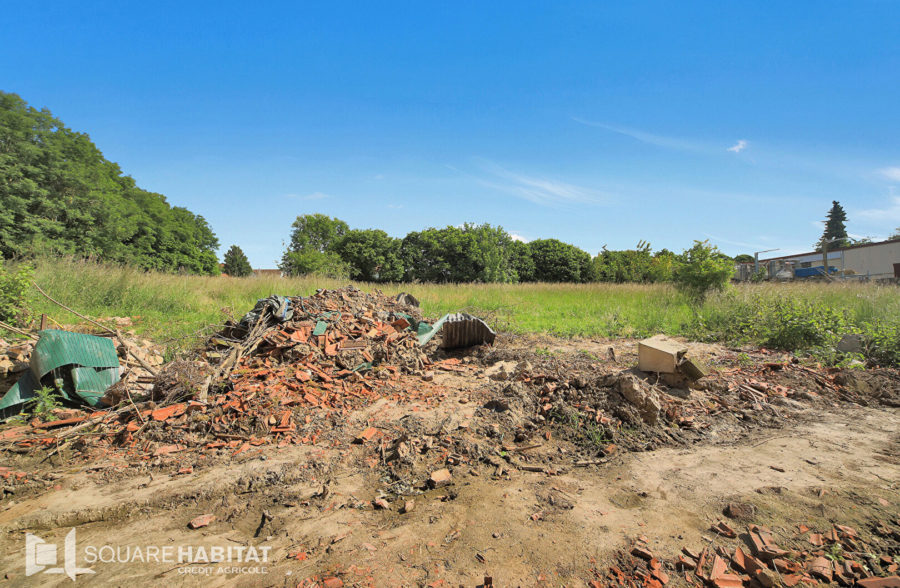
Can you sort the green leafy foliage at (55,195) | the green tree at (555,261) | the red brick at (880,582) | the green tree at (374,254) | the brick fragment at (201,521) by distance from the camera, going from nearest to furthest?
the red brick at (880,582), the brick fragment at (201,521), the green leafy foliage at (55,195), the green tree at (374,254), the green tree at (555,261)

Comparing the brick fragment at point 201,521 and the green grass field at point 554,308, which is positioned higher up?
the green grass field at point 554,308

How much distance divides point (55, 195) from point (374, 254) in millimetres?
21467

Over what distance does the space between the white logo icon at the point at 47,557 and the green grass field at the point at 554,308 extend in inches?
182

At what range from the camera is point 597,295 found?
51.3 feet

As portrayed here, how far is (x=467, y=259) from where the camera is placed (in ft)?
110

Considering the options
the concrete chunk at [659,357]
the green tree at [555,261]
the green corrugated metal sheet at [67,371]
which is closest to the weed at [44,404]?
the green corrugated metal sheet at [67,371]

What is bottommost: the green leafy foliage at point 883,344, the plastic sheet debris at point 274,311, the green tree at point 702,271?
the green leafy foliage at point 883,344

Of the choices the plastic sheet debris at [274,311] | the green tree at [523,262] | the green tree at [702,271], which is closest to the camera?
the plastic sheet debris at [274,311]

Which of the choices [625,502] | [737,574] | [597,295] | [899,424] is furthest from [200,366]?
[597,295]

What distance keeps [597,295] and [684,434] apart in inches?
487

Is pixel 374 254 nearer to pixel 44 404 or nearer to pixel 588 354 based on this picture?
pixel 588 354

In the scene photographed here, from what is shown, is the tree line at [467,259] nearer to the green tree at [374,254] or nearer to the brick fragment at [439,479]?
the green tree at [374,254]

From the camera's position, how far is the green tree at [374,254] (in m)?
36.1

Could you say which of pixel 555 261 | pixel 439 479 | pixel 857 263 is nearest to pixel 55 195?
pixel 439 479
